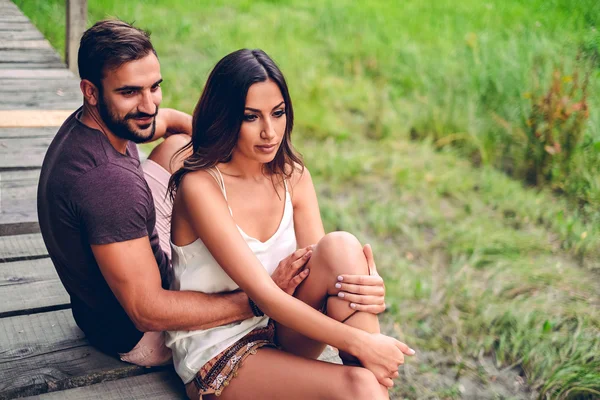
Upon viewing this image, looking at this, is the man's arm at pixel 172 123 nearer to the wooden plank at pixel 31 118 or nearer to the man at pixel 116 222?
the man at pixel 116 222

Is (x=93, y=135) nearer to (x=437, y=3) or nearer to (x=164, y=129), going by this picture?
(x=164, y=129)

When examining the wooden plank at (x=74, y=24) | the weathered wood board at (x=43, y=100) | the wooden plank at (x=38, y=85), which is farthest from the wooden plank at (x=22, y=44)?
the weathered wood board at (x=43, y=100)

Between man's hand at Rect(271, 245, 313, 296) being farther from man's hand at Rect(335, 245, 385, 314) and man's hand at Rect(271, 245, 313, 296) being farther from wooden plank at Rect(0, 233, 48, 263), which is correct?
wooden plank at Rect(0, 233, 48, 263)

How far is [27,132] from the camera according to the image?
11.5 feet

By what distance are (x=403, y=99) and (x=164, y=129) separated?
3.45 m

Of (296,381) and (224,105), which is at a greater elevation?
(224,105)

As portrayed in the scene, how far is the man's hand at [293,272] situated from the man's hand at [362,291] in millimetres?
144

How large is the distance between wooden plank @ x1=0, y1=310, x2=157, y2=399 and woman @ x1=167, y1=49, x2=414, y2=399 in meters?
0.23

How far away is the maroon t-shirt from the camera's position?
66.7 inches

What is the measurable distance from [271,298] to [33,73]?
329 cm

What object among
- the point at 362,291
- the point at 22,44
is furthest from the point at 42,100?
the point at 362,291

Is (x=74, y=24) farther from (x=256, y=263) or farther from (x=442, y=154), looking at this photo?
(x=256, y=263)

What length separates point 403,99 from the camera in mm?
5801

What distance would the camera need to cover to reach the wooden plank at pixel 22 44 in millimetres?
4871
